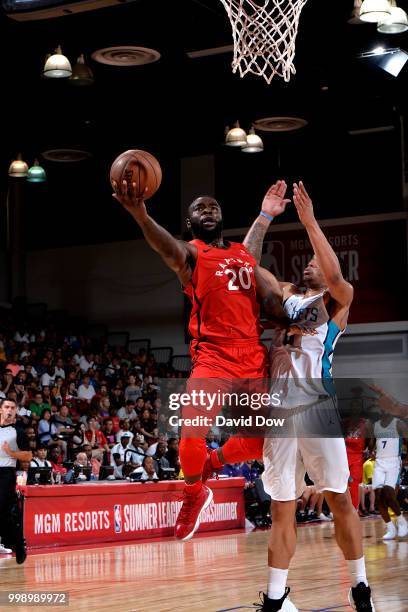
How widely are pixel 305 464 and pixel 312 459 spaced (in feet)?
0.32

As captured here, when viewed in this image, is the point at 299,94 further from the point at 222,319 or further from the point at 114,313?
the point at 222,319

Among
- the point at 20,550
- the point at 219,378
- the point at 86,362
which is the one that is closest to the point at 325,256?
the point at 219,378

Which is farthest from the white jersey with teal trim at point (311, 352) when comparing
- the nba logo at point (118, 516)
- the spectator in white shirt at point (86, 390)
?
the spectator in white shirt at point (86, 390)

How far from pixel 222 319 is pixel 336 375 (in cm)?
1854

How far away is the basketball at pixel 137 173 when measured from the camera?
5.35 metres

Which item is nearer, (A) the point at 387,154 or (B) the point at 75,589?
(B) the point at 75,589

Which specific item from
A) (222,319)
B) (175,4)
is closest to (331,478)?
(222,319)

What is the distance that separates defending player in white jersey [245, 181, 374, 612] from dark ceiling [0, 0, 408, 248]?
870 centimetres

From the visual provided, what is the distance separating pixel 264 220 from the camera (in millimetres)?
6543

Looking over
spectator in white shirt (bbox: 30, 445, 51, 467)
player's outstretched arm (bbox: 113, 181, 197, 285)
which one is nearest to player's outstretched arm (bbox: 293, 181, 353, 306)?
player's outstretched arm (bbox: 113, 181, 197, 285)

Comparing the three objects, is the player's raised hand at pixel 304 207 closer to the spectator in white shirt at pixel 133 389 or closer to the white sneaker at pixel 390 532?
the white sneaker at pixel 390 532

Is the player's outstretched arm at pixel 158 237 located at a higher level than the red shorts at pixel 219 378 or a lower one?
higher

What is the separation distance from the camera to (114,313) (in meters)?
26.9

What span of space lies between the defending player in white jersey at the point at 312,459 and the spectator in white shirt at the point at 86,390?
1358 cm
